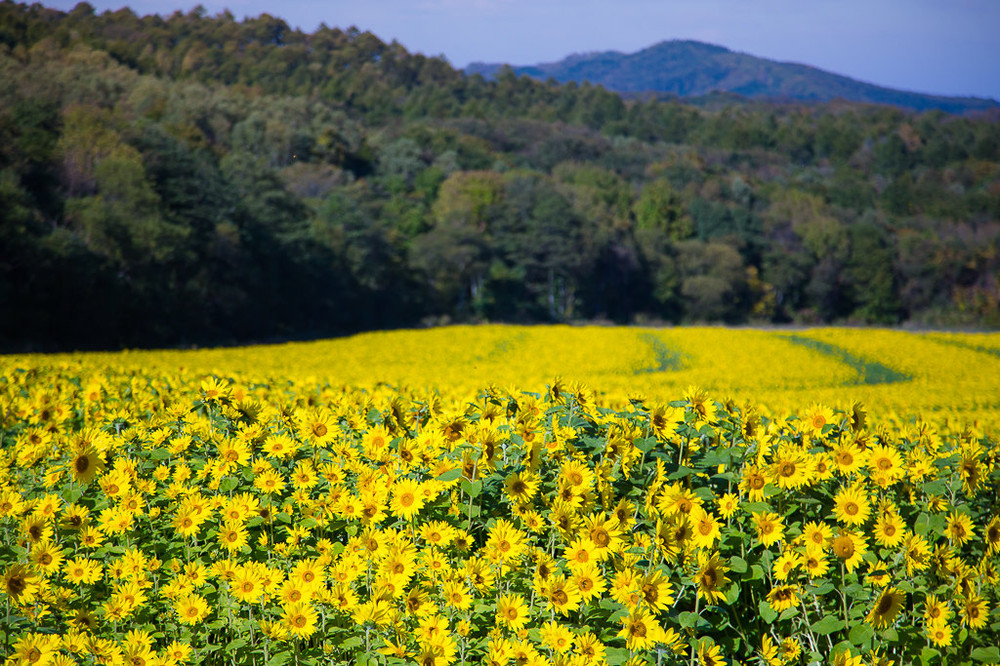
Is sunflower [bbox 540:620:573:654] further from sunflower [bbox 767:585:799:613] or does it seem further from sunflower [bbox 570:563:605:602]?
sunflower [bbox 767:585:799:613]

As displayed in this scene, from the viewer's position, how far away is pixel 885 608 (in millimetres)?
2607

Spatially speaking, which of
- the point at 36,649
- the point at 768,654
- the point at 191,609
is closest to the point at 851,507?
the point at 768,654

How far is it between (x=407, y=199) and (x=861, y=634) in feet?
195

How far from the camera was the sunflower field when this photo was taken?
2.55m

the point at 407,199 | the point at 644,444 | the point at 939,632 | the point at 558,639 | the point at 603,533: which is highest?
the point at 407,199

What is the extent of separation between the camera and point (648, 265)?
200 ft

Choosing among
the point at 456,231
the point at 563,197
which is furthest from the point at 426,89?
the point at 456,231

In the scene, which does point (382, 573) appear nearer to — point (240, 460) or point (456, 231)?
point (240, 460)

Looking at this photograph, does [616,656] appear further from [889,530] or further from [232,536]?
[232,536]

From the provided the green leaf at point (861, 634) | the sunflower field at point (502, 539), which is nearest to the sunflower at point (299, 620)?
the sunflower field at point (502, 539)

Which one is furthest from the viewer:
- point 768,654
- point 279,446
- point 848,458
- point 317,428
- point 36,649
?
point 317,428

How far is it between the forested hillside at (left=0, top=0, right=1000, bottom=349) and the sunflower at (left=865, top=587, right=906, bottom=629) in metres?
26.3

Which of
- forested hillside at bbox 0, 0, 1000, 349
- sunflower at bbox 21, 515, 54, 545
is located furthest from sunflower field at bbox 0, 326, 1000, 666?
forested hillside at bbox 0, 0, 1000, 349

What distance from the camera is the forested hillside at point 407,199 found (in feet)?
93.0
